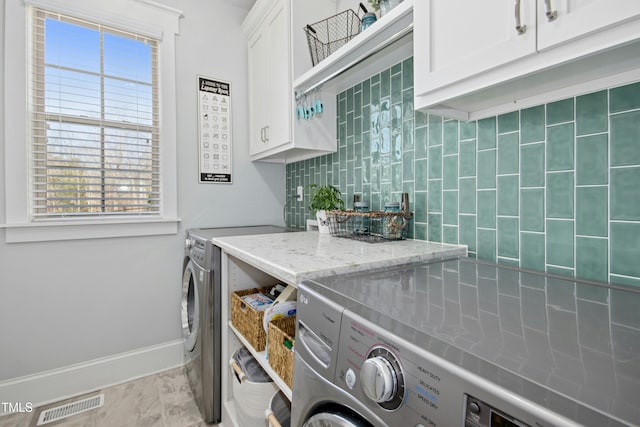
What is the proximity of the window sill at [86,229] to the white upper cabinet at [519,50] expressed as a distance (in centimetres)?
192

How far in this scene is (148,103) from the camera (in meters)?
2.15

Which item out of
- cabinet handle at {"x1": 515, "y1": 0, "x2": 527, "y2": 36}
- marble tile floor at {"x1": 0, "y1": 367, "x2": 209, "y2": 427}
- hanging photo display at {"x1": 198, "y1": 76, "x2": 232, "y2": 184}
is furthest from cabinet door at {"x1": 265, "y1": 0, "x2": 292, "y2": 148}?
marble tile floor at {"x1": 0, "y1": 367, "x2": 209, "y2": 427}

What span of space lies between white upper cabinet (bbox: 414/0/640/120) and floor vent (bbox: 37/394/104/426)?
2.39 m

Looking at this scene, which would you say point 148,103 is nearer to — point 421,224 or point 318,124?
point 318,124

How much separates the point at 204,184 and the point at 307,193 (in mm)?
792

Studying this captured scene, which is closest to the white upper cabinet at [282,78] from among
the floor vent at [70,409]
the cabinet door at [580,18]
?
the cabinet door at [580,18]

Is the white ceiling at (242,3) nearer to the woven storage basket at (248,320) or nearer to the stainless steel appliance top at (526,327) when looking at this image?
the woven storage basket at (248,320)

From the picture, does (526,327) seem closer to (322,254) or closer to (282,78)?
(322,254)

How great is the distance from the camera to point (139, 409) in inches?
69.9

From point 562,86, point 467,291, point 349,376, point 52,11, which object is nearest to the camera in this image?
point 349,376

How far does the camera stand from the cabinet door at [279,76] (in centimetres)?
181

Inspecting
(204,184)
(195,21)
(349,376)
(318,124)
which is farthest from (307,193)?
(349,376)

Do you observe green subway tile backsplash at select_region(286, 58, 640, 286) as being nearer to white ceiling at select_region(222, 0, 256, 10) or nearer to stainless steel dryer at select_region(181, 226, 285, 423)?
stainless steel dryer at select_region(181, 226, 285, 423)

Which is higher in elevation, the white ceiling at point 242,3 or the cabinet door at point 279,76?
the white ceiling at point 242,3
